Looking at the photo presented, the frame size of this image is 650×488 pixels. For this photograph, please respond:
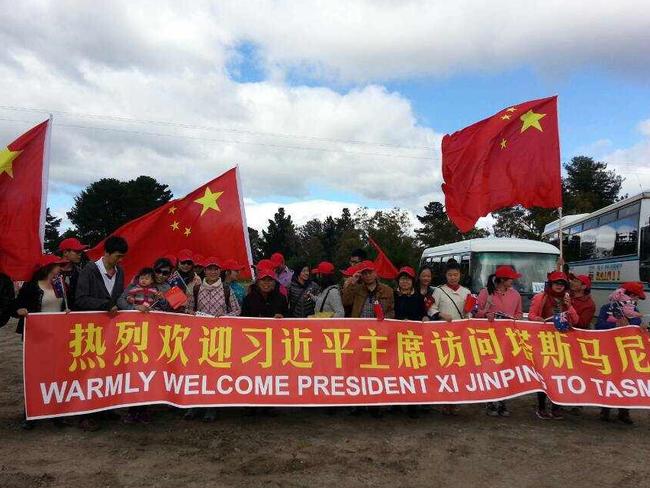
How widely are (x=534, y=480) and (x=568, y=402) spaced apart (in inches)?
61.5

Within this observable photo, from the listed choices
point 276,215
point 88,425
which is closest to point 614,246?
point 88,425

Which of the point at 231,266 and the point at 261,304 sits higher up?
the point at 231,266

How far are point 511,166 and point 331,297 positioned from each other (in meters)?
3.00

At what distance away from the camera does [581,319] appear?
610 cm

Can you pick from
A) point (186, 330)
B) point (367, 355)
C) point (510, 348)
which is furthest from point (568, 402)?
Result: point (186, 330)

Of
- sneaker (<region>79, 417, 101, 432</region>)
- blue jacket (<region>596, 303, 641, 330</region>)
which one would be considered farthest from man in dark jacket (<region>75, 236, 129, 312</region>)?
blue jacket (<region>596, 303, 641, 330</region>)

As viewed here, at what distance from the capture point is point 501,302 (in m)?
6.17

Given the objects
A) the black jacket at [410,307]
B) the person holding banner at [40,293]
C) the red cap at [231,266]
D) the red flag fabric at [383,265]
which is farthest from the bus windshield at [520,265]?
the person holding banner at [40,293]

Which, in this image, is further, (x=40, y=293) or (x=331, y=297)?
(x=331, y=297)

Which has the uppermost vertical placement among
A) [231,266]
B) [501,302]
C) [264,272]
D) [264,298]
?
[231,266]

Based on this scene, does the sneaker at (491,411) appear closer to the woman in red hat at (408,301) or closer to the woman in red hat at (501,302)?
the woman in red hat at (501,302)

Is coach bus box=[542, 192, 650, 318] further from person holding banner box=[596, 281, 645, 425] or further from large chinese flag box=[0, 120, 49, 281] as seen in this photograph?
large chinese flag box=[0, 120, 49, 281]

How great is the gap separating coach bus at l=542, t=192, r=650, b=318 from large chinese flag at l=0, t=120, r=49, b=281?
37.3ft

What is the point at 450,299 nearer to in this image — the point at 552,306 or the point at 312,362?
the point at 552,306
